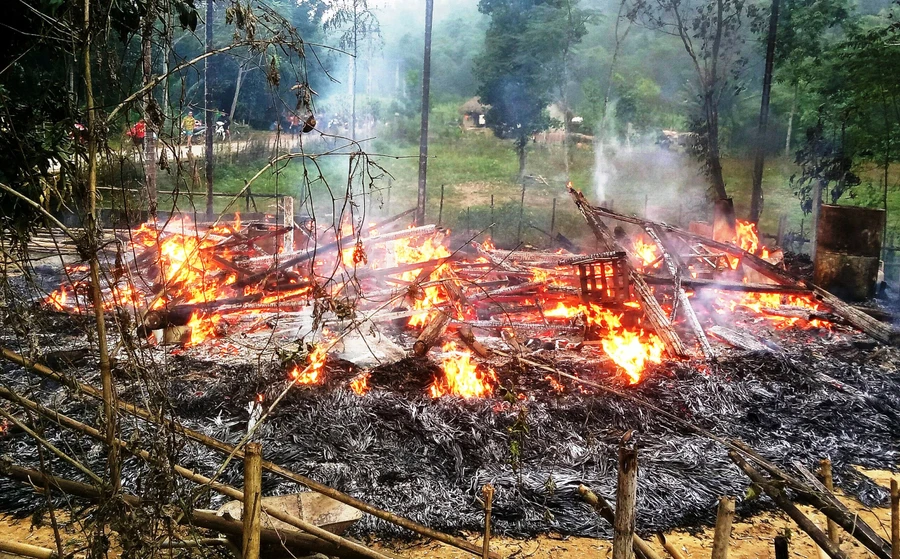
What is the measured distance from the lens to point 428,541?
18.7 ft

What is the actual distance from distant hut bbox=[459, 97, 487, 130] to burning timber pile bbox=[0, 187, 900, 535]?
818 inches

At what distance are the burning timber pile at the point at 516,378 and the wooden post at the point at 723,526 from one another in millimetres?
1937

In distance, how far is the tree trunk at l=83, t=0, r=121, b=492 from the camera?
8.87ft

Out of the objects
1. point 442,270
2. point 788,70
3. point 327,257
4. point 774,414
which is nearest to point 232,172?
point 327,257

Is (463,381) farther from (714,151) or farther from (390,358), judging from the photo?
(714,151)

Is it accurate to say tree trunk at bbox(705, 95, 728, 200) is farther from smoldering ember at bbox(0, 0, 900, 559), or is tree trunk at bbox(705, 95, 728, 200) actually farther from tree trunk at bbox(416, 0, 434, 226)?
tree trunk at bbox(416, 0, 434, 226)

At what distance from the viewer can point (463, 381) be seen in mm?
8422

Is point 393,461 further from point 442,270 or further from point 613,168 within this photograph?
point 613,168

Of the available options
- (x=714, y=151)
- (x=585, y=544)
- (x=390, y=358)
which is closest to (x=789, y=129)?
(x=714, y=151)

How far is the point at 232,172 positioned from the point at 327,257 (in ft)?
Answer: 57.6

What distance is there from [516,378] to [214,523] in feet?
17.2

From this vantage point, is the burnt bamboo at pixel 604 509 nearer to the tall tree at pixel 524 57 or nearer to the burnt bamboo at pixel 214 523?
the burnt bamboo at pixel 214 523

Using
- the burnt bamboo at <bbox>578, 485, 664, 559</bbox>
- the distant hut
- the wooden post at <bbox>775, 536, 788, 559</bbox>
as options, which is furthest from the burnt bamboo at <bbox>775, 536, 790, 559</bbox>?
the distant hut

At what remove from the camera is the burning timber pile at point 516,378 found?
6.26m
